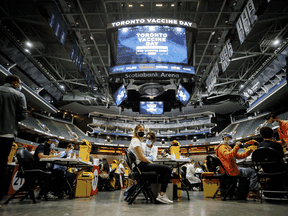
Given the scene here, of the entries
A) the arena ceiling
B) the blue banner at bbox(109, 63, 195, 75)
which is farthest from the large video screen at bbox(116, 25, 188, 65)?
the arena ceiling

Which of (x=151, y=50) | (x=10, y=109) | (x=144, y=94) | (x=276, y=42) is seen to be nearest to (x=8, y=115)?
(x=10, y=109)

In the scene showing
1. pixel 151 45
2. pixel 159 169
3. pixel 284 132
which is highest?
pixel 151 45

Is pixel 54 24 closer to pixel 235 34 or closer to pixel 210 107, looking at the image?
pixel 235 34

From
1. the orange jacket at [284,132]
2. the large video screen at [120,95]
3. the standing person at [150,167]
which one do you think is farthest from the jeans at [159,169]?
the large video screen at [120,95]

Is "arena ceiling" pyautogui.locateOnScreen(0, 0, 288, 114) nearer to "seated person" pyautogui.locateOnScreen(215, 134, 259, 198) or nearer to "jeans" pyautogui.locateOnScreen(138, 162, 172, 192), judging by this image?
"seated person" pyautogui.locateOnScreen(215, 134, 259, 198)

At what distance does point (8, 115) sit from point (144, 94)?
633cm

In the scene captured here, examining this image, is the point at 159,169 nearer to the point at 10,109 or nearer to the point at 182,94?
the point at 10,109

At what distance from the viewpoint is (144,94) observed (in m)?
8.48

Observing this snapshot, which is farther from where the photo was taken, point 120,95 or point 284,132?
point 120,95

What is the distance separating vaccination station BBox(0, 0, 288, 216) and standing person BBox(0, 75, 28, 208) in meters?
0.01

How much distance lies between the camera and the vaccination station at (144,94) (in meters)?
3.13

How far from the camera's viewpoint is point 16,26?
9781mm

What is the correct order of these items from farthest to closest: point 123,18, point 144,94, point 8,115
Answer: point 123,18, point 144,94, point 8,115

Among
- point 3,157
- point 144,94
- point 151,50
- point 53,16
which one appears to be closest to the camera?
point 3,157
